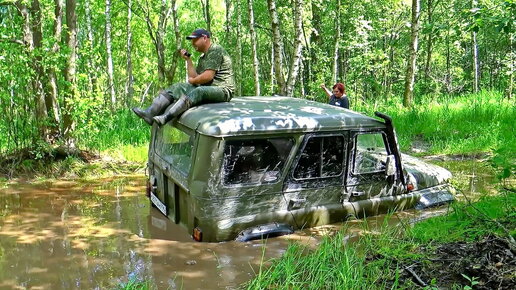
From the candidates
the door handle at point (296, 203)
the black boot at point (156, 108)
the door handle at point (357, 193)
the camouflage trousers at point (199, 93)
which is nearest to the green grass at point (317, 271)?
the door handle at point (296, 203)

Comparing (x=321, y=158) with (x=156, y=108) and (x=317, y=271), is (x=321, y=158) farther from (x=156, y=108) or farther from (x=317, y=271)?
(x=156, y=108)

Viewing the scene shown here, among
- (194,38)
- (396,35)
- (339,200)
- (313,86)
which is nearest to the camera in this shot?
(339,200)

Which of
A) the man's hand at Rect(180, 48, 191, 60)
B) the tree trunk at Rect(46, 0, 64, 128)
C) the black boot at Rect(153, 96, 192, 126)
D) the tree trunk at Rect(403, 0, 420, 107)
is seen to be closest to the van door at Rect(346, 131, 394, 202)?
the black boot at Rect(153, 96, 192, 126)

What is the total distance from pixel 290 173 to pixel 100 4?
65.4 ft

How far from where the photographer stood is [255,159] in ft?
16.7

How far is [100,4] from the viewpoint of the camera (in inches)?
882

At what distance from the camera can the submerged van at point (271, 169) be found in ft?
16.2

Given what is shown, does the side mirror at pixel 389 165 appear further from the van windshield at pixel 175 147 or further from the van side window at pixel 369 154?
the van windshield at pixel 175 147

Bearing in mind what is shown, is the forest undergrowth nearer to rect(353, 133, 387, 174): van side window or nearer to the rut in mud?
rect(353, 133, 387, 174): van side window

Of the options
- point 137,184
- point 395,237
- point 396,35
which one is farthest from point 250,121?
point 396,35

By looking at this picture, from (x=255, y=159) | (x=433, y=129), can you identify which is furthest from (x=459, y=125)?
(x=255, y=159)

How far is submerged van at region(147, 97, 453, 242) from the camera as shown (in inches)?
194

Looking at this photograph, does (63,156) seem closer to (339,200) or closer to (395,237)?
(339,200)

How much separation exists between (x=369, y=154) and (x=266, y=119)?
1.45m
